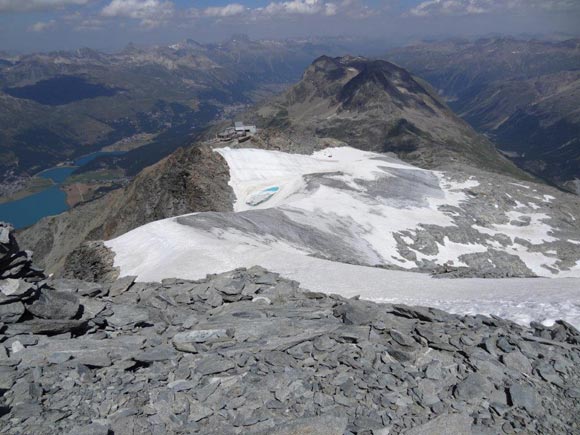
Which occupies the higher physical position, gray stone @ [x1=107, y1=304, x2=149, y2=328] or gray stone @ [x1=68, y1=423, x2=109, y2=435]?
gray stone @ [x1=68, y1=423, x2=109, y2=435]

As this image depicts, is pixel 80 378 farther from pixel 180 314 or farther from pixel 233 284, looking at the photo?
pixel 233 284

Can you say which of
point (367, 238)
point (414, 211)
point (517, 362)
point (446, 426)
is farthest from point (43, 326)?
point (414, 211)

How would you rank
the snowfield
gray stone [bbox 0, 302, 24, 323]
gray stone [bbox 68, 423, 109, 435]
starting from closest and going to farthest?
1. gray stone [bbox 68, 423, 109, 435]
2. gray stone [bbox 0, 302, 24, 323]
3. the snowfield

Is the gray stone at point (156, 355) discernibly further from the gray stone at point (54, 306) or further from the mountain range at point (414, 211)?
the mountain range at point (414, 211)

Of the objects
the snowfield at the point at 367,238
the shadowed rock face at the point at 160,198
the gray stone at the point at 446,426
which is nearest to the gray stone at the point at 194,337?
the gray stone at the point at 446,426

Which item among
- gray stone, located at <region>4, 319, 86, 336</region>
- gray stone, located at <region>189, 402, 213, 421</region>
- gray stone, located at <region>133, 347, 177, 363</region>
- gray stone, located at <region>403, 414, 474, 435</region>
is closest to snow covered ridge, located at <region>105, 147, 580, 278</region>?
gray stone, located at <region>4, 319, 86, 336</region>

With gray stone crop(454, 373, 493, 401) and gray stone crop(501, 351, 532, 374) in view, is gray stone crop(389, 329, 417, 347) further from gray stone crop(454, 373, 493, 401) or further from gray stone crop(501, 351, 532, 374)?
gray stone crop(501, 351, 532, 374)

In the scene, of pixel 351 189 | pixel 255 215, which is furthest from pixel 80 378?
pixel 351 189
